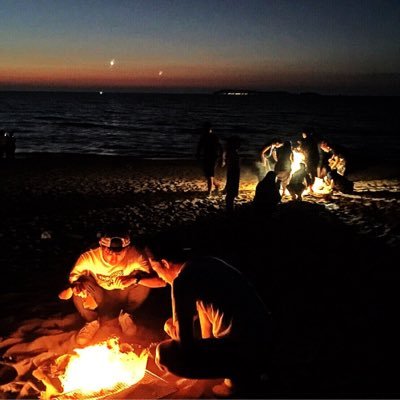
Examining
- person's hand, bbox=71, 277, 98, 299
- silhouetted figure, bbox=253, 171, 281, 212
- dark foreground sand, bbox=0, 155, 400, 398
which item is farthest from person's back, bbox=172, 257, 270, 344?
silhouetted figure, bbox=253, 171, 281, 212

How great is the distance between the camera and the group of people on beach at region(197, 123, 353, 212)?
33.4 feet

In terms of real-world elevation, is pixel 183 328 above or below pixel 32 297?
above

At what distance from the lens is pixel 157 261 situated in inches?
151

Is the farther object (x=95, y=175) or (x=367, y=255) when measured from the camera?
(x=95, y=175)

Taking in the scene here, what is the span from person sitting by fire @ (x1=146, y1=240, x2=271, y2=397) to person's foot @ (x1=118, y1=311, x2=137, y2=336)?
115cm

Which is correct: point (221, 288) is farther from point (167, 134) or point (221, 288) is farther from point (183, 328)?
point (167, 134)

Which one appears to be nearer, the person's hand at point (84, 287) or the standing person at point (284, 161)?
the person's hand at point (84, 287)

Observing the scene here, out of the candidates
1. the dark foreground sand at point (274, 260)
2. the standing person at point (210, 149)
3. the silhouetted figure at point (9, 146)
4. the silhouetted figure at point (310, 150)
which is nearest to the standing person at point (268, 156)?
the silhouetted figure at point (310, 150)

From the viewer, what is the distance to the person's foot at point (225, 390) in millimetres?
3667

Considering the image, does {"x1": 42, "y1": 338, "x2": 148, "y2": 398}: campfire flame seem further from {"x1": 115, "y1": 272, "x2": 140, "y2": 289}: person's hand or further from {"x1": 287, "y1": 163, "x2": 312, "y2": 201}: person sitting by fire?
{"x1": 287, "y1": 163, "x2": 312, "y2": 201}: person sitting by fire

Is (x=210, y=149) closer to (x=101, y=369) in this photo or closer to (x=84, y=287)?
(x=84, y=287)

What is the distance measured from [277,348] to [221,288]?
155 cm

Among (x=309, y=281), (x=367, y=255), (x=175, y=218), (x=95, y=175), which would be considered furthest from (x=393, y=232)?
(x=95, y=175)

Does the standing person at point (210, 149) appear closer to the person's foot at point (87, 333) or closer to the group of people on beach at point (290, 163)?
the group of people on beach at point (290, 163)
